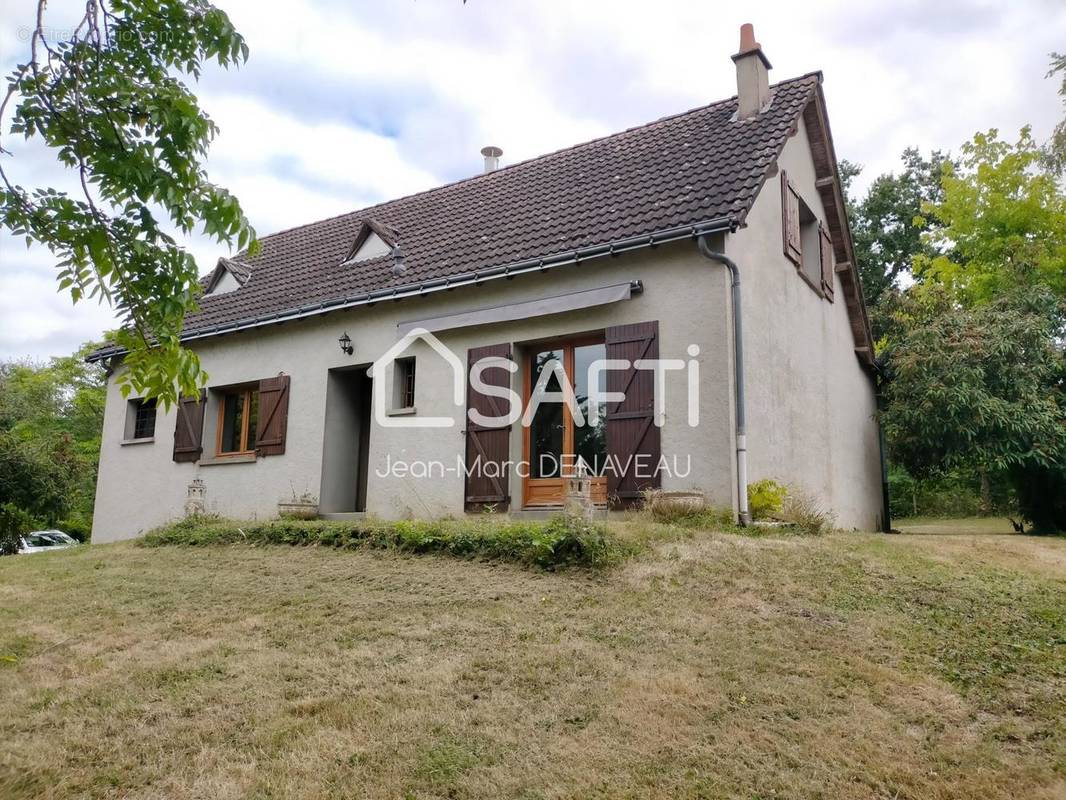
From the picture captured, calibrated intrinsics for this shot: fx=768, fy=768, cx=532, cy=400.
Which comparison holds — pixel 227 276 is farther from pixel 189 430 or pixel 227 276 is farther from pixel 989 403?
pixel 989 403

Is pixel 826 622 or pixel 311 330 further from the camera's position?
pixel 311 330

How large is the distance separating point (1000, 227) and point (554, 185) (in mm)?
13396

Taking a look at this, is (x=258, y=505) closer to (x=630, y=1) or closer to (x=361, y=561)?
(x=361, y=561)

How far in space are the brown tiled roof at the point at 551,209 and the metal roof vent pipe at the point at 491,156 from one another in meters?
1.58

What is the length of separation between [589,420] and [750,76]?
579 cm

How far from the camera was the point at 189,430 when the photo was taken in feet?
42.9

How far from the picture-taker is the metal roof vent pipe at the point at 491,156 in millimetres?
15773

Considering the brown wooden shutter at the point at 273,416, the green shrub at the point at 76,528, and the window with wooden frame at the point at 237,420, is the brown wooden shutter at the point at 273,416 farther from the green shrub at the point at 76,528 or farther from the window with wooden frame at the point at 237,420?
the green shrub at the point at 76,528

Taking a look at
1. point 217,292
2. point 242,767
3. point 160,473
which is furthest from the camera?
point 217,292

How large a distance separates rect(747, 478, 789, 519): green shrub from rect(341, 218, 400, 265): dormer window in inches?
284

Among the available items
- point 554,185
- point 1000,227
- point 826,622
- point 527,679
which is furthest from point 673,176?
point 1000,227

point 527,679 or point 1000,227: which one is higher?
point 1000,227

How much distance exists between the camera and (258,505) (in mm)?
12086

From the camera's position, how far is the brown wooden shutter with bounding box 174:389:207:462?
12969 mm
